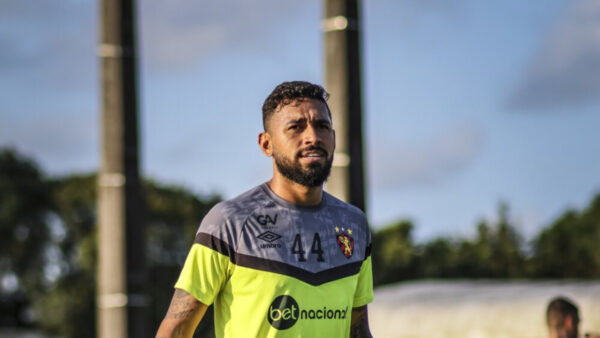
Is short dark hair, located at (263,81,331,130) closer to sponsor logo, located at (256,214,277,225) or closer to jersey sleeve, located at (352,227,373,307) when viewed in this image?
sponsor logo, located at (256,214,277,225)

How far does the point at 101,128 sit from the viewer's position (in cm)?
855

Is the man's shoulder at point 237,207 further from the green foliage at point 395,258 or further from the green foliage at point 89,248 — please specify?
the green foliage at point 395,258

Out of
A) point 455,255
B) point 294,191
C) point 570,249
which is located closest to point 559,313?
point 294,191

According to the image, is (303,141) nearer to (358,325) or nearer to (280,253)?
(280,253)

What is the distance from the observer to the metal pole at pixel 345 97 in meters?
6.72

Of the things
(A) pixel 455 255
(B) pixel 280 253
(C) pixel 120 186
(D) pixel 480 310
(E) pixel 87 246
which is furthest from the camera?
(A) pixel 455 255

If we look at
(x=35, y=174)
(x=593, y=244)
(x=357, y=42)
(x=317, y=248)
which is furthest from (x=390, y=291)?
(x=35, y=174)

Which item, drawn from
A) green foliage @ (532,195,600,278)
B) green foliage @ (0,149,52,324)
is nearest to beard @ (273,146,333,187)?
green foliage @ (532,195,600,278)

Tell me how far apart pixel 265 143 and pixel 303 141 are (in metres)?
0.20

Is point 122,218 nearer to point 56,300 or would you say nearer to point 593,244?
point 56,300

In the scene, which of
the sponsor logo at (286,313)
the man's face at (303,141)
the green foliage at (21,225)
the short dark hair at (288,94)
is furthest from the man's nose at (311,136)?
the green foliage at (21,225)

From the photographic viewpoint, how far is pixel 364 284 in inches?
153

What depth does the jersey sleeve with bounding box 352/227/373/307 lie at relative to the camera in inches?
153

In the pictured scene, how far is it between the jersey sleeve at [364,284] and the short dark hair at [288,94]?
67 centimetres
